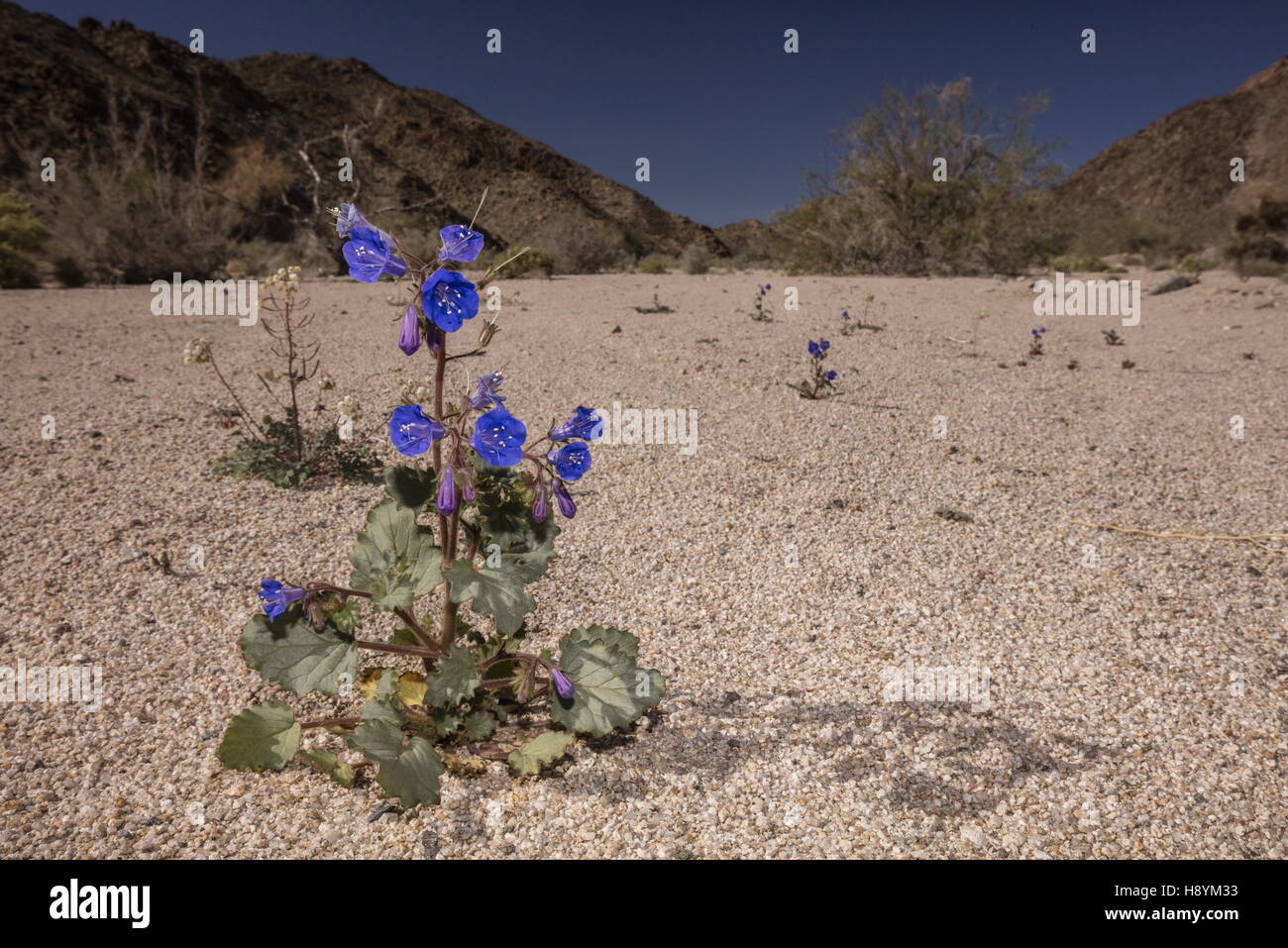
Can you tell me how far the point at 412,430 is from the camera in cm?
152

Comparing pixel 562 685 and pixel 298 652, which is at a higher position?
pixel 298 652

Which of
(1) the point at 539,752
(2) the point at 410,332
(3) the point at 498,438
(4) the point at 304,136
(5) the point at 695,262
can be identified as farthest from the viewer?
(4) the point at 304,136

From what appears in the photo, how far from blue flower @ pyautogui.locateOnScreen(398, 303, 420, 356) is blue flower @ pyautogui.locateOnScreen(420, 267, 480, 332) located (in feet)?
0.09

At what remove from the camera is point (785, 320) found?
8.80 metres

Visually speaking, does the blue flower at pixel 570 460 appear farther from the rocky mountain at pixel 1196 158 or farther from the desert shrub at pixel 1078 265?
the rocky mountain at pixel 1196 158

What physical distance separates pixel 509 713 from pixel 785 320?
24.0ft

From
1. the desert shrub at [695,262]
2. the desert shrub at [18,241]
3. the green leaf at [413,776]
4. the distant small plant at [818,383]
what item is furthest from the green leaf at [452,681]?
the desert shrub at [695,262]

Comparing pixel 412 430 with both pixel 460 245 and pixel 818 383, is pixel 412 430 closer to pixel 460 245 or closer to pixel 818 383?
pixel 460 245

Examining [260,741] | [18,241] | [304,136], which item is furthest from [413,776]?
[304,136]

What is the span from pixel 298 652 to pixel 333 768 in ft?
1.00

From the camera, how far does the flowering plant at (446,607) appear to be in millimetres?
1513

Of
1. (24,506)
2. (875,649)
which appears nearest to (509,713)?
(875,649)

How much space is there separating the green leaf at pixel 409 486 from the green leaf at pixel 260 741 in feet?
2.19
